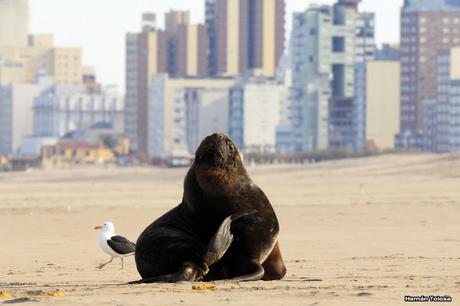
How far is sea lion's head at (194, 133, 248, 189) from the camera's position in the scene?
13453 mm

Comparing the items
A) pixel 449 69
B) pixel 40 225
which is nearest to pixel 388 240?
pixel 40 225

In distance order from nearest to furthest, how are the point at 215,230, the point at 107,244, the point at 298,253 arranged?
1. the point at 215,230
2. the point at 107,244
3. the point at 298,253

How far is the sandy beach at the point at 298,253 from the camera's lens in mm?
12383

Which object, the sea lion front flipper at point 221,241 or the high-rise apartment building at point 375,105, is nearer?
the sea lion front flipper at point 221,241

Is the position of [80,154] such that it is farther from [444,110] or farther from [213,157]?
[213,157]

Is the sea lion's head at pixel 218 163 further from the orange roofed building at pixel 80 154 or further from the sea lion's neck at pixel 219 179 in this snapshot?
the orange roofed building at pixel 80 154

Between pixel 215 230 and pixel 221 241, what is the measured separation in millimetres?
288

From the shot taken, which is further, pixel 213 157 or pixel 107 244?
pixel 107 244

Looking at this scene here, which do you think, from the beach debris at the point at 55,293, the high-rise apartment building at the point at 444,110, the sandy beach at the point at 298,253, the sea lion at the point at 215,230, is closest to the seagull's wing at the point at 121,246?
the sandy beach at the point at 298,253

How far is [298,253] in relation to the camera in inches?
799

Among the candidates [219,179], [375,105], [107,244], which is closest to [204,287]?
[219,179]

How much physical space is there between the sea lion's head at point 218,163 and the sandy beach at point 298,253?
0.83 m

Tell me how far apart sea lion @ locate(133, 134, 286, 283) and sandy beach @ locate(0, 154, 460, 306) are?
0.89 ft

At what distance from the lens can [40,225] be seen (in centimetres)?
3066
